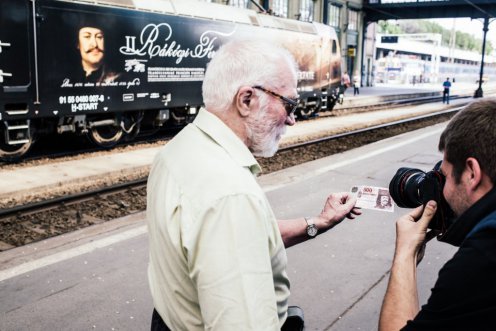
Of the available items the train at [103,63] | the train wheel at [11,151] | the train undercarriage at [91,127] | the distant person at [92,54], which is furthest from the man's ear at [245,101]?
the distant person at [92,54]

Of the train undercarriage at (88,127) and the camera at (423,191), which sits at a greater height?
the camera at (423,191)

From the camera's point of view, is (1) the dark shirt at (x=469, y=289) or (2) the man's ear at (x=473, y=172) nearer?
(1) the dark shirt at (x=469, y=289)

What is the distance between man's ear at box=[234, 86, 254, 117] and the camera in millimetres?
1755

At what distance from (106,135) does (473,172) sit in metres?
12.4

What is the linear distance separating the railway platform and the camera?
1907 mm

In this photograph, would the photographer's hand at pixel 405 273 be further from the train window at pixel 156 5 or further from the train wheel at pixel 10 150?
the train window at pixel 156 5

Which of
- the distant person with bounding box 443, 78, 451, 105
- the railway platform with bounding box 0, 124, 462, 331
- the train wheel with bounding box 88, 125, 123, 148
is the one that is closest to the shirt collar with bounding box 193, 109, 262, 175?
the railway platform with bounding box 0, 124, 462, 331

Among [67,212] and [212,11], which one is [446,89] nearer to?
[212,11]

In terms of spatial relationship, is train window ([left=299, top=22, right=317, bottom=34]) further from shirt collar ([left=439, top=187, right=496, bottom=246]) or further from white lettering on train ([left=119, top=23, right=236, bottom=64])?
shirt collar ([left=439, top=187, right=496, bottom=246])

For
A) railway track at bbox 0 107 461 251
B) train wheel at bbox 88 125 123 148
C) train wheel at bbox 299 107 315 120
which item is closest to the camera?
railway track at bbox 0 107 461 251

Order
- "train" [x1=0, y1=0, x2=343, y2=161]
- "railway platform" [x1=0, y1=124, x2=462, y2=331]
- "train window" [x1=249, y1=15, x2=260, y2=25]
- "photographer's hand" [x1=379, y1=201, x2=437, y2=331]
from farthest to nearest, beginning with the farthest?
"train window" [x1=249, y1=15, x2=260, y2=25]
"train" [x1=0, y1=0, x2=343, y2=161]
"railway platform" [x1=0, y1=124, x2=462, y2=331]
"photographer's hand" [x1=379, y1=201, x2=437, y2=331]

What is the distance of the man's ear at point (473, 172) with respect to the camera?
1709mm

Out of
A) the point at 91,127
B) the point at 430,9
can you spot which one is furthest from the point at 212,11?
the point at 430,9

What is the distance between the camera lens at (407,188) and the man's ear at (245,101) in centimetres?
77
